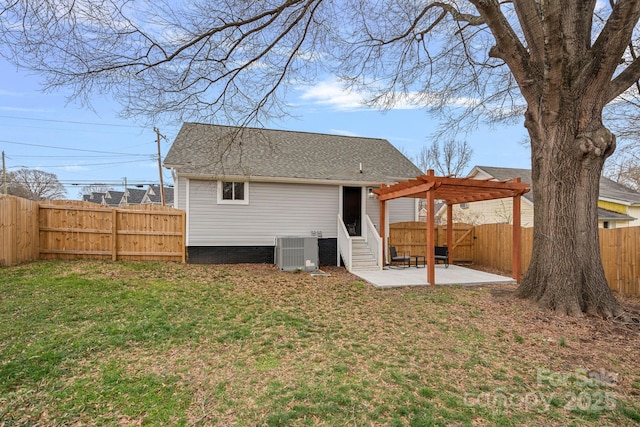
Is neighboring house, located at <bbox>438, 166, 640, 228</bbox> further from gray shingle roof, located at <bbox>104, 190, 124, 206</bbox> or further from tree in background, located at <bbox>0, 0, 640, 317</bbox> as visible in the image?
gray shingle roof, located at <bbox>104, 190, 124, 206</bbox>

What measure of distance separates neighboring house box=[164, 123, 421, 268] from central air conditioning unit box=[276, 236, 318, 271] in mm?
864

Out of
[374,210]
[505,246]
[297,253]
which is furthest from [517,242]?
[297,253]

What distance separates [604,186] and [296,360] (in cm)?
2209

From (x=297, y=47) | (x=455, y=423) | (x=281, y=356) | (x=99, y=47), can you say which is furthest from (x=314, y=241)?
(x=455, y=423)

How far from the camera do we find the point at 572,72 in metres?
5.21

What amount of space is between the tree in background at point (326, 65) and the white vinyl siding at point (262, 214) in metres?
4.11

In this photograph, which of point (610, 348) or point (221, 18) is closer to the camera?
point (610, 348)

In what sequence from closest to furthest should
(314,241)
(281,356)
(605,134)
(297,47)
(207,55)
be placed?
(281,356) → (605,134) → (207,55) → (297,47) → (314,241)

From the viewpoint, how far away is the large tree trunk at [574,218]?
17.1 feet

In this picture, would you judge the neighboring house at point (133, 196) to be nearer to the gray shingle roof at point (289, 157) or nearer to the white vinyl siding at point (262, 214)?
the gray shingle roof at point (289, 157)

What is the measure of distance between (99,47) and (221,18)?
6.55 feet

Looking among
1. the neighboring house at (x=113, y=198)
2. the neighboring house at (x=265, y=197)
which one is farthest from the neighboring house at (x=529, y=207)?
the neighboring house at (x=113, y=198)

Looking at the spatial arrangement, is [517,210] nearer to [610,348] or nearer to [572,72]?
[572,72]

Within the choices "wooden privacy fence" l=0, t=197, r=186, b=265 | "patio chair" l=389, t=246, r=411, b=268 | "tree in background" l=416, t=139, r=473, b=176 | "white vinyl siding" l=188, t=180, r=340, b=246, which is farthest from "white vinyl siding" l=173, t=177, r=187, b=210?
"tree in background" l=416, t=139, r=473, b=176
